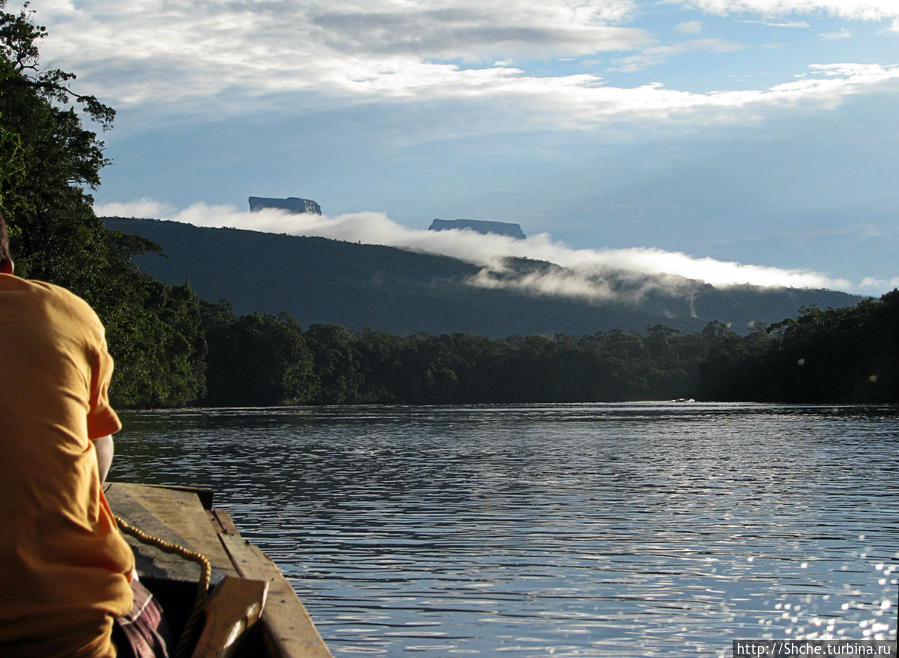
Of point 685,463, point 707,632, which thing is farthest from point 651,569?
point 685,463

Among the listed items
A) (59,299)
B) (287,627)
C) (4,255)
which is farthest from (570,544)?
(59,299)

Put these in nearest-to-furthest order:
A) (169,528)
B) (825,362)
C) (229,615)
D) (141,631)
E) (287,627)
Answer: (141,631) → (229,615) → (287,627) → (169,528) → (825,362)

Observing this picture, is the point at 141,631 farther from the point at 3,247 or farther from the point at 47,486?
the point at 3,247

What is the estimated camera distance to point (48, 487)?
3285 mm

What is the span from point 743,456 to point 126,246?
4393 centimetres

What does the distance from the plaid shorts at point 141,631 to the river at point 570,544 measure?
486 cm

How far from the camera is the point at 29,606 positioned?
3271 mm

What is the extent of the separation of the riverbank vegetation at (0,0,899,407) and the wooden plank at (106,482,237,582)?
21.3 metres

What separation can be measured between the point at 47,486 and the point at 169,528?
5.93 meters

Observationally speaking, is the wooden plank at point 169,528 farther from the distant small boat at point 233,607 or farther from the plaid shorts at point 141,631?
the plaid shorts at point 141,631

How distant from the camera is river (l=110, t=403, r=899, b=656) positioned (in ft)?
32.1

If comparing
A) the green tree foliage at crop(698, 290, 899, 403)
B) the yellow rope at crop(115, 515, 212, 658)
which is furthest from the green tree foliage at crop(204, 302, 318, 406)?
the yellow rope at crop(115, 515, 212, 658)

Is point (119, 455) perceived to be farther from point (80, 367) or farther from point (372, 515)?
point (80, 367)

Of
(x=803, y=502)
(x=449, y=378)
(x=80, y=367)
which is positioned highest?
(x=80, y=367)
